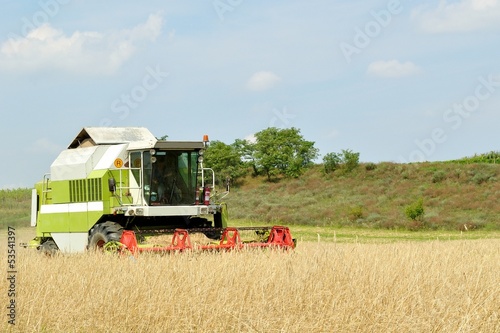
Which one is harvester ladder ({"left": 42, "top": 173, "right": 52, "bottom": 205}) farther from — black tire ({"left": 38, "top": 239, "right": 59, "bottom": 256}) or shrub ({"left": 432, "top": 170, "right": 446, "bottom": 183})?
shrub ({"left": 432, "top": 170, "right": 446, "bottom": 183})

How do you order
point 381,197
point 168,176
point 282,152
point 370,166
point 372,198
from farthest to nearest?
1. point 282,152
2. point 370,166
3. point 372,198
4. point 381,197
5. point 168,176

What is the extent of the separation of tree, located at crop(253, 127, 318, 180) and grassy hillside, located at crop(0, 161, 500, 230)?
42.6 inches

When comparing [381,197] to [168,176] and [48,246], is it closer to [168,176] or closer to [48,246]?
[48,246]

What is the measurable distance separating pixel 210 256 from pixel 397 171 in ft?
Result: 143

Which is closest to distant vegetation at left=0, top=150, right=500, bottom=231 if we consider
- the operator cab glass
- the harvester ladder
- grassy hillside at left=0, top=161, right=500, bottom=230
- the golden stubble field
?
grassy hillside at left=0, top=161, right=500, bottom=230

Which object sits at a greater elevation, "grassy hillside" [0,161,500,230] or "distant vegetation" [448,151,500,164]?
"distant vegetation" [448,151,500,164]

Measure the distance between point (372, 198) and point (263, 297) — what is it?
40059 millimetres

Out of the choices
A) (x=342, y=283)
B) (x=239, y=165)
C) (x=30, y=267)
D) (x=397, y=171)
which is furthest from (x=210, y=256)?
(x=239, y=165)

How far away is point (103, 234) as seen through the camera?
14891 mm

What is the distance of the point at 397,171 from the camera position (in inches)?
2125

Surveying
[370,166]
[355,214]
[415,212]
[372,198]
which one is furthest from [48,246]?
[370,166]

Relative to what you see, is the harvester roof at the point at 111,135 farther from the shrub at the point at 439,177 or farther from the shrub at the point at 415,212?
the shrub at the point at 439,177

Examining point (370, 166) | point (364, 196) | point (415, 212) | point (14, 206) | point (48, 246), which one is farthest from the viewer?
point (370, 166)

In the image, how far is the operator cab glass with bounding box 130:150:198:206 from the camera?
15141 millimetres
